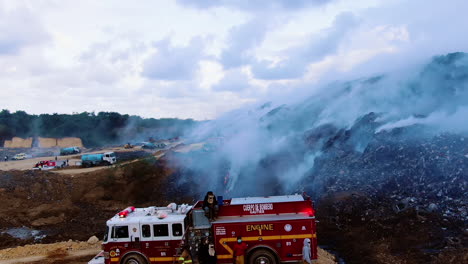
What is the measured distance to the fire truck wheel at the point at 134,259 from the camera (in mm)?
11750

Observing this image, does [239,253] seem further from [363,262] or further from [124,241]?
[363,262]

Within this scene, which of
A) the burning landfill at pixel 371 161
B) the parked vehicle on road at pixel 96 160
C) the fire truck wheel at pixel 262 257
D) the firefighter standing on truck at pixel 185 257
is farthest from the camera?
the parked vehicle on road at pixel 96 160

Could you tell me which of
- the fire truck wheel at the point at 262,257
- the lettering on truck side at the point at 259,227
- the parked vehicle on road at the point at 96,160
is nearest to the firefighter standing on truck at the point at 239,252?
the fire truck wheel at the point at 262,257

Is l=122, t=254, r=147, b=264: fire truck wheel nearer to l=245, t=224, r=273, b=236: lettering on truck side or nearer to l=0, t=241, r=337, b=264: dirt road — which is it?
l=245, t=224, r=273, b=236: lettering on truck side

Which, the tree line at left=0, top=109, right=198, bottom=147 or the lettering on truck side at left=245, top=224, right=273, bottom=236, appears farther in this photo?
the tree line at left=0, top=109, right=198, bottom=147

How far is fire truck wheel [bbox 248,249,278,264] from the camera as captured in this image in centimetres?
1123

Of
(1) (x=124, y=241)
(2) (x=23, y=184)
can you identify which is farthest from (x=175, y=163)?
(1) (x=124, y=241)

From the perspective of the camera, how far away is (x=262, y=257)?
36.9ft

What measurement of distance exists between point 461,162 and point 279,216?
39.5 ft

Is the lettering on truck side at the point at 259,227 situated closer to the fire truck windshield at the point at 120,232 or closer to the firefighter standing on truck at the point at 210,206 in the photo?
the firefighter standing on truck at the point at 210,206

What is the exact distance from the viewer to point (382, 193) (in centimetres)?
1811

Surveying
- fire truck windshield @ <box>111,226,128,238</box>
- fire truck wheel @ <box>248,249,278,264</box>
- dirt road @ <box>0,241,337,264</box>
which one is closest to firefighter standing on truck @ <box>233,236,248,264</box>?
fire truck wheel @ <box>248,249,278,264</box>

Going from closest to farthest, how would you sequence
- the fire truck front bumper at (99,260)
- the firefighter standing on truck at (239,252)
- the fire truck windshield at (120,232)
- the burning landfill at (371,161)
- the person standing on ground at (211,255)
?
the firefighter standing on truck at (239,252) < the person standing on ground at (211,255) < the fire truck windshield at (120,232) < the fire truck front bumper at (99,260) < the burning landfill at (371,161)

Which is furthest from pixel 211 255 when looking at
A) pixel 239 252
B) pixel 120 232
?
pixel 120 232
